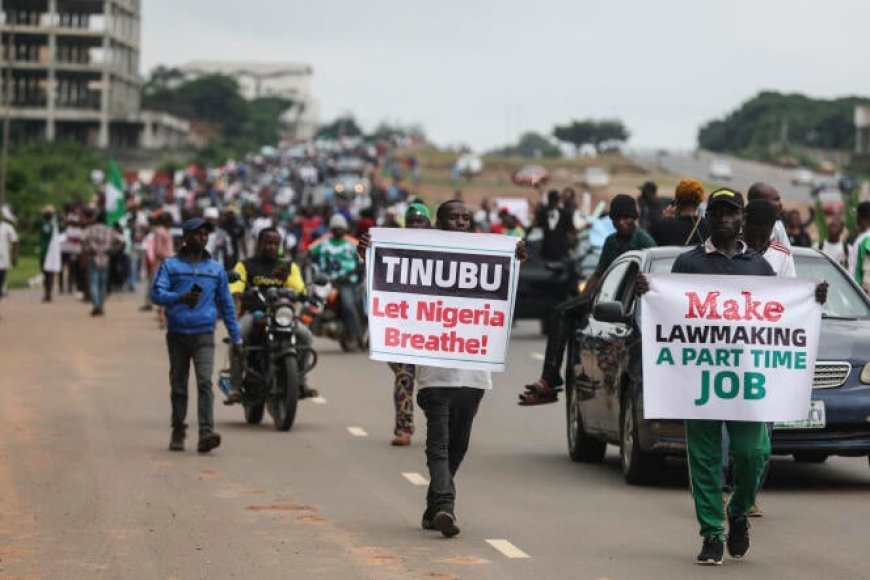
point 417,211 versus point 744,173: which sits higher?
point 417,211

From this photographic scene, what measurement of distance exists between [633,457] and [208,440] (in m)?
3.69

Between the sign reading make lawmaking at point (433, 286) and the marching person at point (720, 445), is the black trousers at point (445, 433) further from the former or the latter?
the marching person at point (720, 445)

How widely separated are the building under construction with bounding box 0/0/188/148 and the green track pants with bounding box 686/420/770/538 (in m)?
157

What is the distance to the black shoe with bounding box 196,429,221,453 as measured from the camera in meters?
17.3

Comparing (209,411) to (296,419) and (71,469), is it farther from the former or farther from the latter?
(296,419)

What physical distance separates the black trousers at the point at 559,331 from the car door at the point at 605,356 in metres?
0.20

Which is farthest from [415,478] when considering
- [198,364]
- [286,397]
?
[286,397]

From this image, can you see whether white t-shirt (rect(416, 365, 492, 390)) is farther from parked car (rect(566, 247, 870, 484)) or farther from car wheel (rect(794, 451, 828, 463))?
car wheel (rect(794, 451, 828, 463))

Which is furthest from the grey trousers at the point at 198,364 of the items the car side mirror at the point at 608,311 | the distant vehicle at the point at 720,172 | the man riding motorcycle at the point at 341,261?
the distant vehicle at the point at 720,172

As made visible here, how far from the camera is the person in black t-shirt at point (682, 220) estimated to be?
16.4 meters

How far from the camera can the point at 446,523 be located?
41.0ft

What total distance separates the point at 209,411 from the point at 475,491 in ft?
10.2

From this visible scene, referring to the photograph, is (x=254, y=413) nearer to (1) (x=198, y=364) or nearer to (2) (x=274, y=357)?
(2) (x=274, y=357)

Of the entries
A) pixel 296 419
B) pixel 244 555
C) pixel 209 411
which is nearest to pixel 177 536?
pixel 244 555
